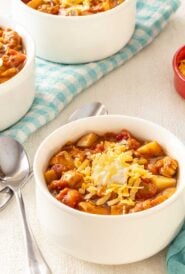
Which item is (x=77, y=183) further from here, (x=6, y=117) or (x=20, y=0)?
(x=20, y=0)

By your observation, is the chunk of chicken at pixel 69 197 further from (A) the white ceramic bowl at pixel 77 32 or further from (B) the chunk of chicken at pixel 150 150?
(A) the white ceramic bowl at pixel 77 32

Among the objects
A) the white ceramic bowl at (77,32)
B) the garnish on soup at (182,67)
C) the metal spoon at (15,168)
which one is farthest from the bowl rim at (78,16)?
the metal spoon at (15,168)

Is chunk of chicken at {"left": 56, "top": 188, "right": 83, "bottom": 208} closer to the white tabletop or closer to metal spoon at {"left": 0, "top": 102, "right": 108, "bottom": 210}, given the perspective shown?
the white tabletop

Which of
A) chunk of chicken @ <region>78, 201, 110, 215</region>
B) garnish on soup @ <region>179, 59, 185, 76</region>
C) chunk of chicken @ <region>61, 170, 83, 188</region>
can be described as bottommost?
garnish on soup @ <region>179, 59, 185, 76</region>

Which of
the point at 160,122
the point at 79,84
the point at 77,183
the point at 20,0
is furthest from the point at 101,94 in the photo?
the point at 77,183

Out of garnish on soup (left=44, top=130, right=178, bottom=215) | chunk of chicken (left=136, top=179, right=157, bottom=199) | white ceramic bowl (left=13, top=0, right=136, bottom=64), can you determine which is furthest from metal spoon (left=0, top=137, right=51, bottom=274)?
white ceramic bowl (left=13, top=0, right=136, bottom=64)

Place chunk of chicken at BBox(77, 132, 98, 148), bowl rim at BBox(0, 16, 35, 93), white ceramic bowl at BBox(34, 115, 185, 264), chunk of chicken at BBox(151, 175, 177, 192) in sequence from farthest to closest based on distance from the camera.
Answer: bowl rim at BBox(0, 16, 35, 93)
chunk of chicken at BBox(77, 132, 98, 148)
chunk of chicken at BBox(151, 175, 177, 192)
white ceramic bowl at BBox(34, 115, 185, 264)
